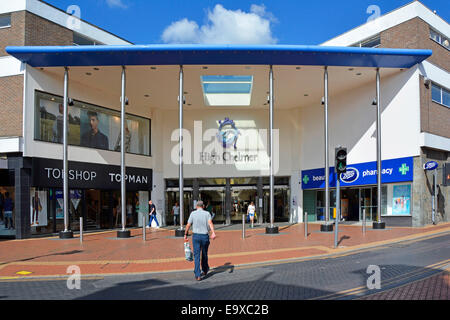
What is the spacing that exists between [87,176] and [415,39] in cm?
1822

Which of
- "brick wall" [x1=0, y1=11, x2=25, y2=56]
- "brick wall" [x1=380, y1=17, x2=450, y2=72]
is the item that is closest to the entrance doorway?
"brick wall" [x1=380, y1=17, x2=450, y2=72]

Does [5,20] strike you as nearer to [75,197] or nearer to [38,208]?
[38,208]

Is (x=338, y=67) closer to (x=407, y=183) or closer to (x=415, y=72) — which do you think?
(x=415, y=72)

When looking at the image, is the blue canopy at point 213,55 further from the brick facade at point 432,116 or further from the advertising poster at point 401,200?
the advertising poster at point 401,200

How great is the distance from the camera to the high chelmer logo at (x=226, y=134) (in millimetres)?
25219

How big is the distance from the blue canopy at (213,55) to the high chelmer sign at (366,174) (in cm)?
502

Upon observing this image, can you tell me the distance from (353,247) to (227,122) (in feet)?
49.5

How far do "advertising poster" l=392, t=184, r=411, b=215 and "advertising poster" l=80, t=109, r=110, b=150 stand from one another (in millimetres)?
15966

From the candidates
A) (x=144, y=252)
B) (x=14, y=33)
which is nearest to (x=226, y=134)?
(x=14, y=33)

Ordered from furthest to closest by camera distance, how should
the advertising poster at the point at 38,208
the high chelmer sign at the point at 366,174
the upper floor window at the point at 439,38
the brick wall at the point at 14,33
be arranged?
the upper floor window at the point at 439,38
the high chelmer sign at the point at 366,174
the advertising poster at the point at 38,208
the brick wall at the point at 14,33

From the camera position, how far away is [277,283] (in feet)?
24.4

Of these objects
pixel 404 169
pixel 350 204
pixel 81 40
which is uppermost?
pixel 81 40

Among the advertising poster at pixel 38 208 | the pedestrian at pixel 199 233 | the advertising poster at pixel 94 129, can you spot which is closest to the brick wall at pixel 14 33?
the advertising poster at pixel 94 129

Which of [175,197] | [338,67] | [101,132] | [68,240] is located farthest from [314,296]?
[175,197]
